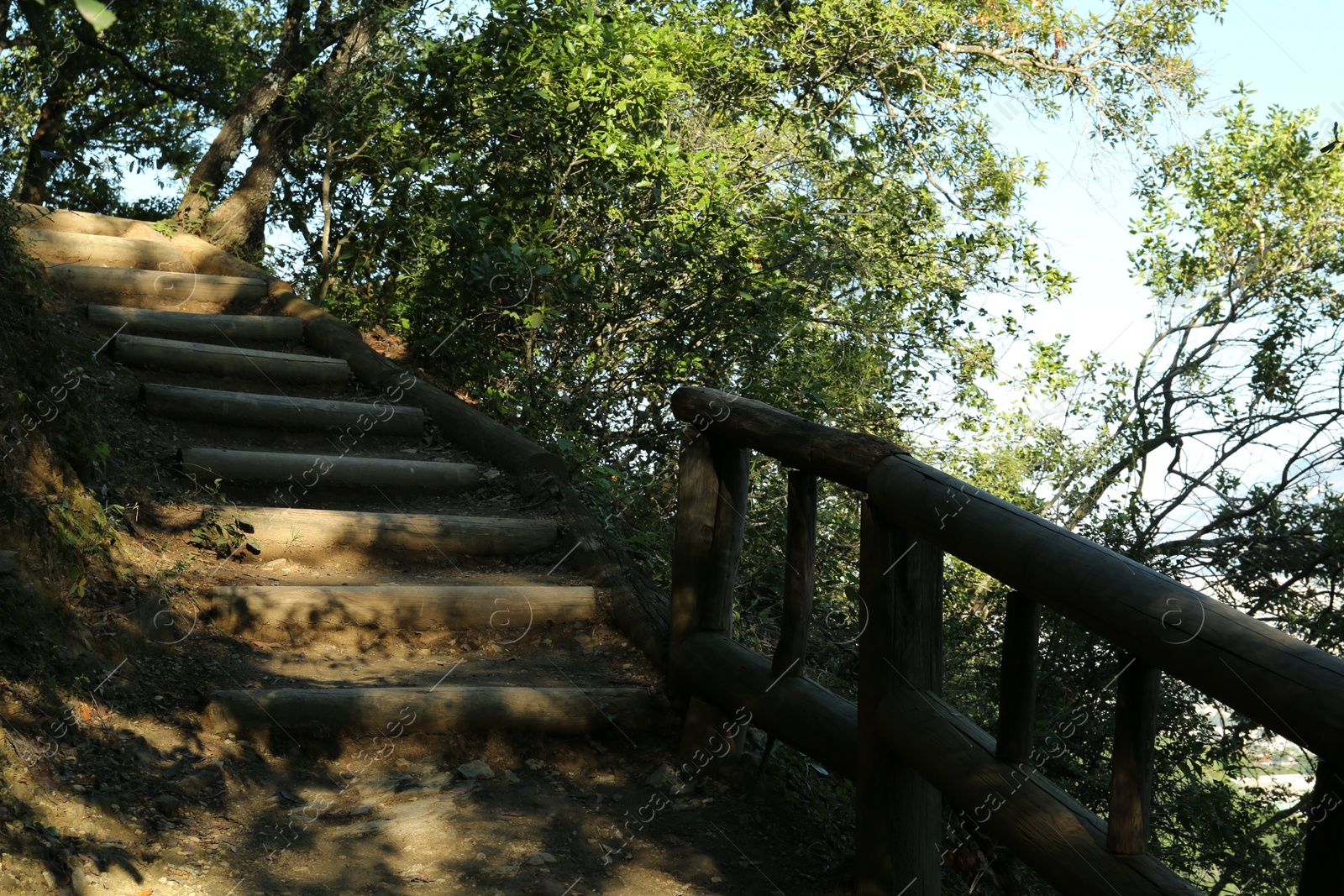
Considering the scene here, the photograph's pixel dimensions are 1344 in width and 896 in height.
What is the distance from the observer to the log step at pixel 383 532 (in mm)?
4285

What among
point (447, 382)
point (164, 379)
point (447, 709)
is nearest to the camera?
point (447, 709)

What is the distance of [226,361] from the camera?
575cm

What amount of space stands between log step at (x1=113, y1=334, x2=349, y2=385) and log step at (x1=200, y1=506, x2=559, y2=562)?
1576 mm

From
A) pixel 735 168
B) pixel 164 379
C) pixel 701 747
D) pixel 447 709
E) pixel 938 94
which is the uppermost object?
pixel 938 94

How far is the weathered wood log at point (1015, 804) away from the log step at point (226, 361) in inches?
173

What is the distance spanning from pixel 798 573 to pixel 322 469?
272cm

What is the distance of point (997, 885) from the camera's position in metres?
3.13

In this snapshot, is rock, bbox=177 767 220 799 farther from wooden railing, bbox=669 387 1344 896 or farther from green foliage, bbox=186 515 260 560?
wooden railing, bbox=669 387 1344 896

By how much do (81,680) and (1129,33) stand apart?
472 inches

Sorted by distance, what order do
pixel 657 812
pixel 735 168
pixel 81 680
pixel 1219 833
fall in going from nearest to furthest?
1. pixel 81 680
2. pixel 657 812
3. pixel 1219 833
4. pixel 735 168

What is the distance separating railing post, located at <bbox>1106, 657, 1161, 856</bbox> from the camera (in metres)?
1.85

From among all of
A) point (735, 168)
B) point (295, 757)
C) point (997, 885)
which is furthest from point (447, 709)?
point (735, 168)

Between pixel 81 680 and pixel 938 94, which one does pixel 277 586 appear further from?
pixel 938 94

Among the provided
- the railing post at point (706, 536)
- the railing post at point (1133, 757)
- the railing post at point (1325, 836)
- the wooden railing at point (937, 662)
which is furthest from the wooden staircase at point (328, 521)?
the railing post at point (1325, 836)
